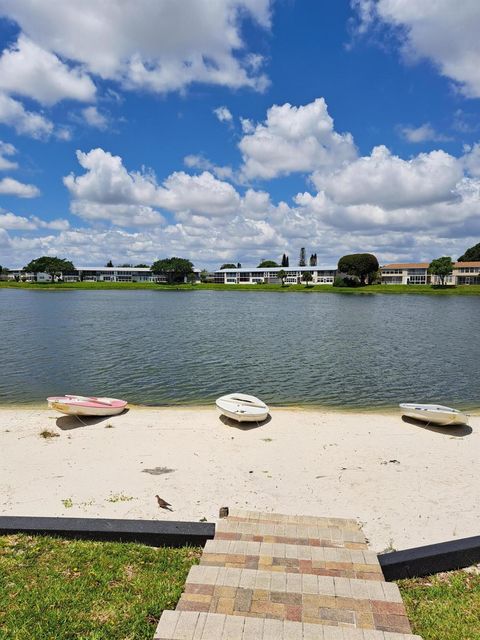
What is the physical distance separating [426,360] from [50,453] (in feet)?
88.4

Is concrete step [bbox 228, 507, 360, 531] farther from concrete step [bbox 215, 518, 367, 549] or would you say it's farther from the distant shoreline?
the distant shoreline

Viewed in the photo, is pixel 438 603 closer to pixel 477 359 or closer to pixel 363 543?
pixel 363 543

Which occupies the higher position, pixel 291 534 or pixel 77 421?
pixel 291 534

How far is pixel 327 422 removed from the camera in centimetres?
1705

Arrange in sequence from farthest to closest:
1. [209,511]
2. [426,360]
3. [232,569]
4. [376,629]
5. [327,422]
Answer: [426,360], [327,422], [209,511], [232,569], [376,629]

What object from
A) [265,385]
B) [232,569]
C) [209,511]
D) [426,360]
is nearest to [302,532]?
[232,569]

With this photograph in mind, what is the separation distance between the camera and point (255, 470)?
12281mm

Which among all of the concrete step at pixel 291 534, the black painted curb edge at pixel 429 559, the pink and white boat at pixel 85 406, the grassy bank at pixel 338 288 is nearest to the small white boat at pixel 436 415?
the black painted curb edge at pixel 429 559

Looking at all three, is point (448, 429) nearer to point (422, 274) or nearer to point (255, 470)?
point (255, 470)

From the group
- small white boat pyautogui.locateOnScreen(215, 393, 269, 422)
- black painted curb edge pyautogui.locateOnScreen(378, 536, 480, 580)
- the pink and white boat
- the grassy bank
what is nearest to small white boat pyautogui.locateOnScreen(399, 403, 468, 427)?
small white boat pyautogui.locateOnScreen(215, 393, 269, 422)

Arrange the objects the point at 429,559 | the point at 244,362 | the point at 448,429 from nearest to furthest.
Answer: the point at 429,559, the point at 448,429, the point at 244,362

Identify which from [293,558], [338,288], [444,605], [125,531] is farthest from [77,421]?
[338,288]

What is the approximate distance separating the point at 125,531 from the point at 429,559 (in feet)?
15.6

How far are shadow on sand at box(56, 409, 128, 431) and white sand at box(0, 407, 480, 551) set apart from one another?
135 millimetres
